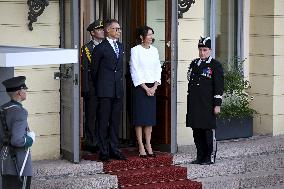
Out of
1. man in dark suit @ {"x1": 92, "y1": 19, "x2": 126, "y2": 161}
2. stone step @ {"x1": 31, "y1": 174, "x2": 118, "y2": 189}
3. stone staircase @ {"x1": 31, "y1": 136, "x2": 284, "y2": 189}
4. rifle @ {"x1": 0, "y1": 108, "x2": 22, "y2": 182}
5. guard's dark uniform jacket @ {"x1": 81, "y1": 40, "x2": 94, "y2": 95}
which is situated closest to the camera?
rifle @ {"x1": 0, "y1": 108, "x2": 22, "y2": 182}

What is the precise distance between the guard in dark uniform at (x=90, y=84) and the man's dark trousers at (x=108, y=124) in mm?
368

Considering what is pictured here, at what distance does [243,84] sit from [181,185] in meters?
2.98

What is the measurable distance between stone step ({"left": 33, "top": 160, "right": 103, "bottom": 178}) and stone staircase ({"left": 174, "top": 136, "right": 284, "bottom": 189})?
4.07 feet

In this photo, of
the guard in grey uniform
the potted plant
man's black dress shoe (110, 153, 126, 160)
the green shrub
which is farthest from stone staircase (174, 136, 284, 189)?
the guard in grey uniform

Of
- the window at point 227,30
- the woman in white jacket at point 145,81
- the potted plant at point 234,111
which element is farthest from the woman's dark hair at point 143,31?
the window at point 227,30

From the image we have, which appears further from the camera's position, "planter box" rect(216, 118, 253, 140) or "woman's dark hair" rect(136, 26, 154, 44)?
"planter box" rect(216, 118, 253, 140)

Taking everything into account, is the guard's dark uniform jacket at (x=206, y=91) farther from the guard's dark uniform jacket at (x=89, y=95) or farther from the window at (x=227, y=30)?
the window at (x=227, y=30)

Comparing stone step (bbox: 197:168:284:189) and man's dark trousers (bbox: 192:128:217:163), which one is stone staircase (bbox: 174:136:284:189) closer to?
stone step (bbox: 197:168:284:189)

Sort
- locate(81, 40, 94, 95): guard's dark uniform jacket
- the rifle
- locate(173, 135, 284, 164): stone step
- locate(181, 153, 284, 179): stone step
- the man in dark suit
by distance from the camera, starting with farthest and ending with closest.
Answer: locate(173, 135, 284, 164): stone step < locate(181, 153, 284, 179): stone step < locate(81, 40, 94, 95): guard's dark uniform jacket < the man in dark suit < the rifle

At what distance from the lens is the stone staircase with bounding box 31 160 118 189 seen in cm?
1018

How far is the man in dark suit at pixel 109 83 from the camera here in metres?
10.8

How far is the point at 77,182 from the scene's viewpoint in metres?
10.2

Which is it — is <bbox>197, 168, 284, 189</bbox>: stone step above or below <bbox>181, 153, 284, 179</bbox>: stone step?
below

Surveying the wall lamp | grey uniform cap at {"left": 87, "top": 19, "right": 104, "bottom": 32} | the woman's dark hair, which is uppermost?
the wall lamp
